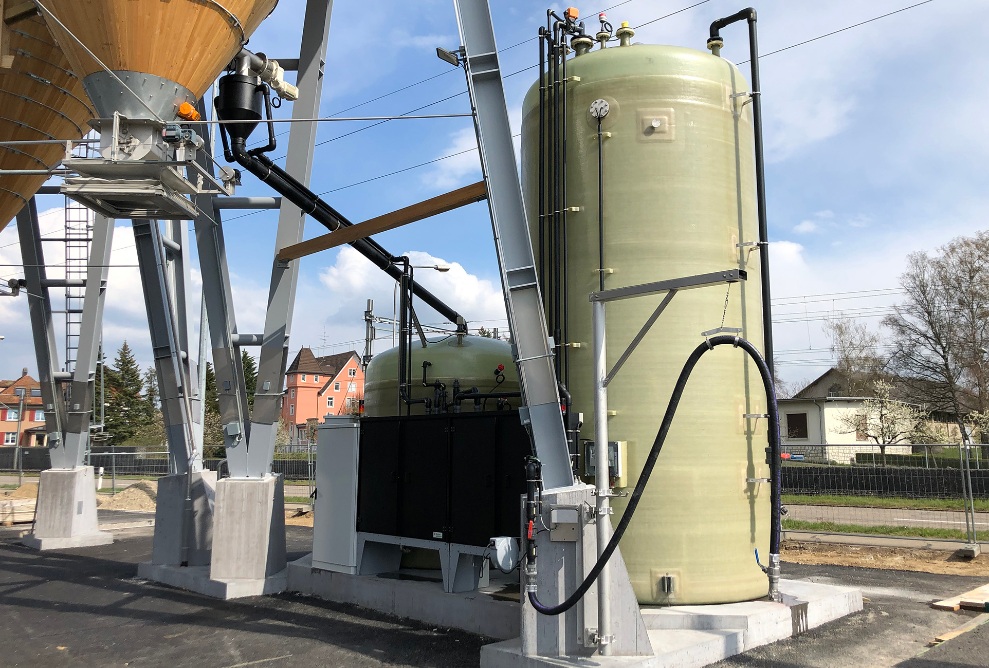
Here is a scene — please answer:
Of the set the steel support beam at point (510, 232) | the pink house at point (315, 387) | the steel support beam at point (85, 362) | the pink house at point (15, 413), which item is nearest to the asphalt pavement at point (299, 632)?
the steel support beam at point (510, 232)

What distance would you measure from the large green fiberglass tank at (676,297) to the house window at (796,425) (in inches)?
1380

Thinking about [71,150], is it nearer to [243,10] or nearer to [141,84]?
[141,84]

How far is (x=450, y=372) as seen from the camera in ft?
35.2

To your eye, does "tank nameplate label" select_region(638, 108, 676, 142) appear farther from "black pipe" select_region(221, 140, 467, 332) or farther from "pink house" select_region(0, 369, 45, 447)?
"pink house" select_region(0, 369, 45, 447)

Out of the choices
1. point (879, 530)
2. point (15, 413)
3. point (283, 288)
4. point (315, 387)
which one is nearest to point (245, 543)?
point (283, 288)

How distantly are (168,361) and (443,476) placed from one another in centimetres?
642

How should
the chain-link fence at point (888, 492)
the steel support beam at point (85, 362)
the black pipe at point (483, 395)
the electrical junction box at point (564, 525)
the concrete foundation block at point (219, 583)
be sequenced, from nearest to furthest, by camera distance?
1. the electrical junction box at point (564, 525)
2. the black pipe at point (483, 395)
3. the concrete foundation block at point (219, 583)
4. the chain-link fence at point (888, 492)
5. the steel support beam at point (85, 362)

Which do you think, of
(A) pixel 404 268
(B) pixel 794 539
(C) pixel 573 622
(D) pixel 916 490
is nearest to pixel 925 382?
(D) pixel 916 490

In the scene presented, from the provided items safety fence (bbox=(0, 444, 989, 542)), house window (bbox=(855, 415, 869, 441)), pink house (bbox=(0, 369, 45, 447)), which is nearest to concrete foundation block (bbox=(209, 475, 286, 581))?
safety fence (bbox=(0, 444, 989, 542))

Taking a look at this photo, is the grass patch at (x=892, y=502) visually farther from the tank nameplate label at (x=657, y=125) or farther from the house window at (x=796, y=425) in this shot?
the house window at (x=796, y=425)

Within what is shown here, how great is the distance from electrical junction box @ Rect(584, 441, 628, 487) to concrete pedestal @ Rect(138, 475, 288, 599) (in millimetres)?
5401

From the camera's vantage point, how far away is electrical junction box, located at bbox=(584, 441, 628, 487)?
7820 mm

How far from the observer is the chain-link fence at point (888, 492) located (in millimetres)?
16391

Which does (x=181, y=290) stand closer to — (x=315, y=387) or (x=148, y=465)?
(x=148, y=465)
